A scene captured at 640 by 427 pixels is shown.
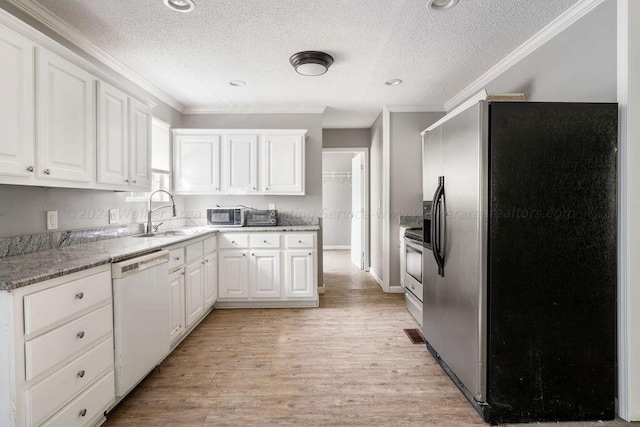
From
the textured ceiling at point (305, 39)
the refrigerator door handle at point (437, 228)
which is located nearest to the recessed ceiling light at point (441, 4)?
the textured ceiling at point (305, 39)

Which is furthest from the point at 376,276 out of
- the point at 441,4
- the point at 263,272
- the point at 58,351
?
the point at 58,351

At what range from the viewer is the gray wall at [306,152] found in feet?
13.6

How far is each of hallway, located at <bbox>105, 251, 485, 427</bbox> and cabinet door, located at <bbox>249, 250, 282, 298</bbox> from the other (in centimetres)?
34

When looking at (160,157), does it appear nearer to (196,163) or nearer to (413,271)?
(196,163)

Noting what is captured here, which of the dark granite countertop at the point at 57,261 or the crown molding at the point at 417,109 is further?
the crown molding at the point at 417,109

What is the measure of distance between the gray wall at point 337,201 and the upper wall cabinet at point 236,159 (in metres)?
3.97

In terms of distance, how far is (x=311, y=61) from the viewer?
2633 mm

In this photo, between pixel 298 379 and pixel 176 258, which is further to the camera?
pixel 176 258

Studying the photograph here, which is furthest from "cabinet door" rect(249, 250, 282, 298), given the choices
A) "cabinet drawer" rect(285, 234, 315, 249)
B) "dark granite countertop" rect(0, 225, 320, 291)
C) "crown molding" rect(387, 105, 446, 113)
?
"crown molding" rect(387, 105, 446, 113)

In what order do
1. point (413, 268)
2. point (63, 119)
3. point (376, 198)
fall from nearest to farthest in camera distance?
point (63, 119), point (413, 268), point (376, 198)

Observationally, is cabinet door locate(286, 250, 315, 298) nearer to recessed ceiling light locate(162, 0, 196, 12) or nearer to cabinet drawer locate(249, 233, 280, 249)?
cabinet drawer locate(249, 233, 280, 249)

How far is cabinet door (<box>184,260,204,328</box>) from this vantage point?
280 centimetres

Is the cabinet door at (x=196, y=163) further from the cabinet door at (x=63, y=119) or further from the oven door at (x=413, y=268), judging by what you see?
the oven door at (x=413, y=268)

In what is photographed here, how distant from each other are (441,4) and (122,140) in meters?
2.44
